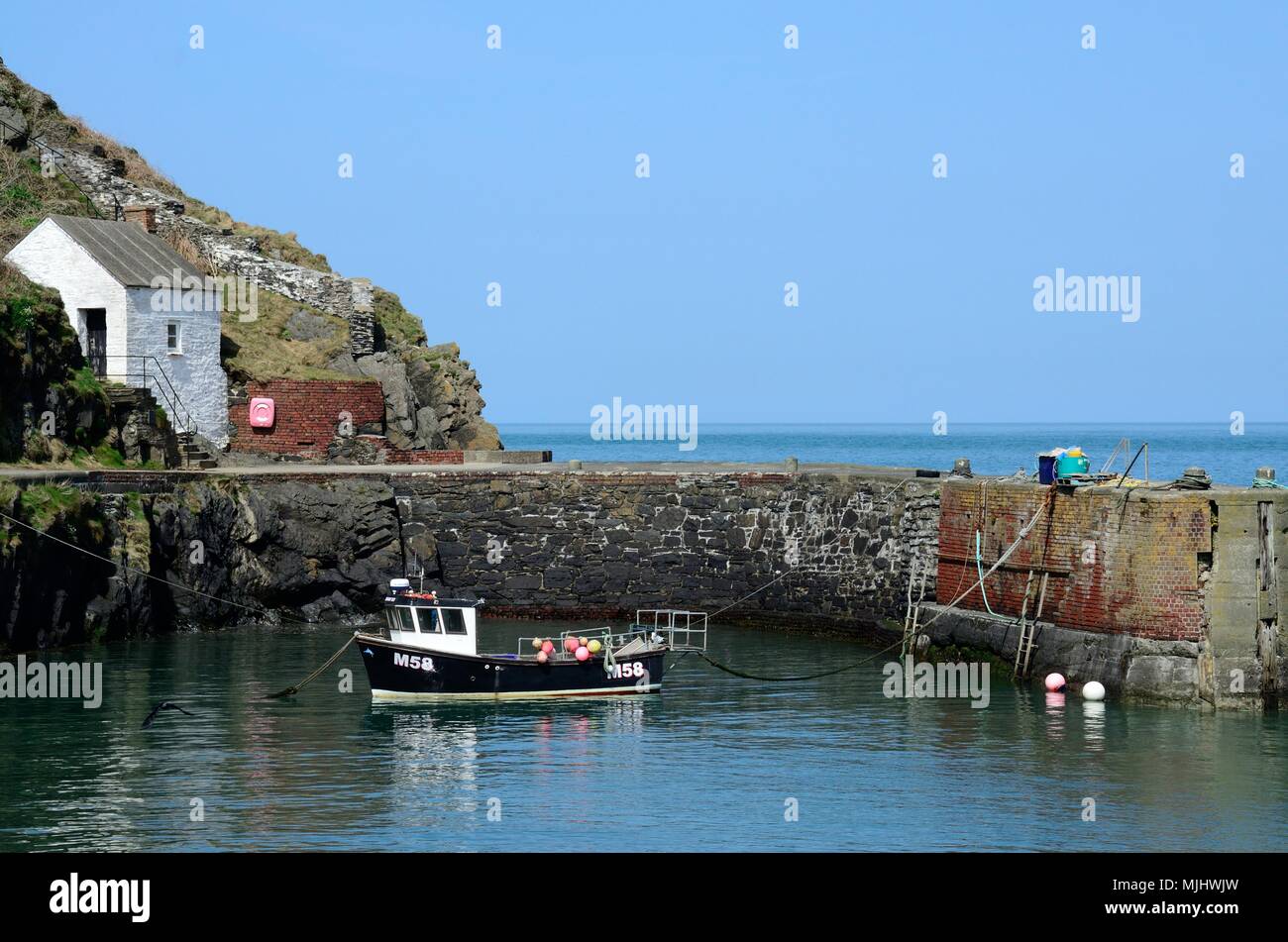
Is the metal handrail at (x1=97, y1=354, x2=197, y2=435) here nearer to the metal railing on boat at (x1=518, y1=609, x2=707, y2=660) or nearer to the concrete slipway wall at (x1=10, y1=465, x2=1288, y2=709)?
the concrete slipway wall at (x1=10, y1=465, x2=1288, y2=709)

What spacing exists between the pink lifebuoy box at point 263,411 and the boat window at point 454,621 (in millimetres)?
17887

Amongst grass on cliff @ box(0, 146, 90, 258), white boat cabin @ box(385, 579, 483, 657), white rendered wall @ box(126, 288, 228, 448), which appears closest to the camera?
white boat cabin @ box(385, 579, 483, 657)

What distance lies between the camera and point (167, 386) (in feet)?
157

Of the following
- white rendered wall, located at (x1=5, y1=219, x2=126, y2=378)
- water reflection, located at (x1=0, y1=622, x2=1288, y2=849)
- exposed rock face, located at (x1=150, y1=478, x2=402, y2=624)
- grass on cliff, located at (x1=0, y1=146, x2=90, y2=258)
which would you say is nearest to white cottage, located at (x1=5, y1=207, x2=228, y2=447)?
white rendered wall, located at (x1=5, y1=219, x2=126, y2=378)

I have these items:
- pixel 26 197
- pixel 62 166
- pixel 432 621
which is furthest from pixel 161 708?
pixel 62 166

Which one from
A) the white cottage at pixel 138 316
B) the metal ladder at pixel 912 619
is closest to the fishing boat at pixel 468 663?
the metal ladder at pixel 912 619

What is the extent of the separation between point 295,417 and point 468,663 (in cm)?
1917

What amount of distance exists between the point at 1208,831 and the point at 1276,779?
3375 millimetres

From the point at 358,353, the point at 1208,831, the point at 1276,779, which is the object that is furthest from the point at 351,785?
the point at 358,353

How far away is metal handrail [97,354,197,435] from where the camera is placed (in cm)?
4731

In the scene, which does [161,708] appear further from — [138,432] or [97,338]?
[97,338]

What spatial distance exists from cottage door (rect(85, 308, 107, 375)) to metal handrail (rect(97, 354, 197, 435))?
4.8 inches

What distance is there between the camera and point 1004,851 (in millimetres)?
21484
